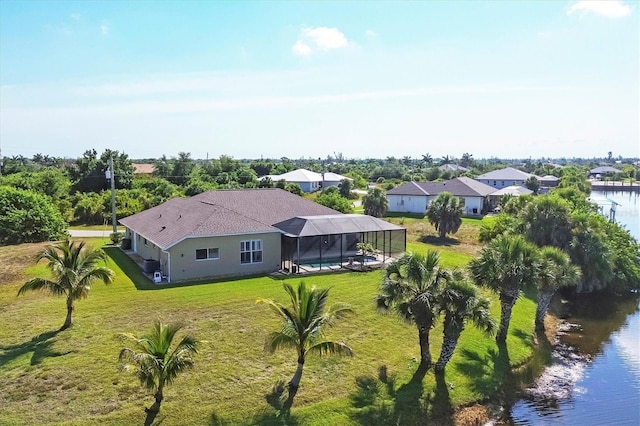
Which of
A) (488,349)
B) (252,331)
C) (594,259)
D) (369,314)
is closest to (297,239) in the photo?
(369,314)

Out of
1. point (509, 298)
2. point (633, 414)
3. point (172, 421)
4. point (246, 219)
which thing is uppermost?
point (246, 219)

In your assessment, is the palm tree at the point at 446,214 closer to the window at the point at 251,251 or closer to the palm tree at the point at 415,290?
the window at the point at 251,251

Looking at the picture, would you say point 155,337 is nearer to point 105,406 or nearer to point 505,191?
point 105,406

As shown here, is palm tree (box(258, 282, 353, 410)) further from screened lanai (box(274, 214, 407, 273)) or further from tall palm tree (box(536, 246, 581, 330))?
screened lanai (box(274, 214, 407, 273))

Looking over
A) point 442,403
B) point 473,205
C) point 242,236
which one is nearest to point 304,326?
point 442,403

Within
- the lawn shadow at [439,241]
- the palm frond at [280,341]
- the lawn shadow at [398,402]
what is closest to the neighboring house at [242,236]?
the lawn shadow at [439,241]

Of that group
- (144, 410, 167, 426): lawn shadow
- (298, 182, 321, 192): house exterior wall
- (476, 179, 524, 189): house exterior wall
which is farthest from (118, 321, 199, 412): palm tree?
(476, 179, 524, 189): house exterior wall

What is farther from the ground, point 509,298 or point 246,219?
point 246,219
